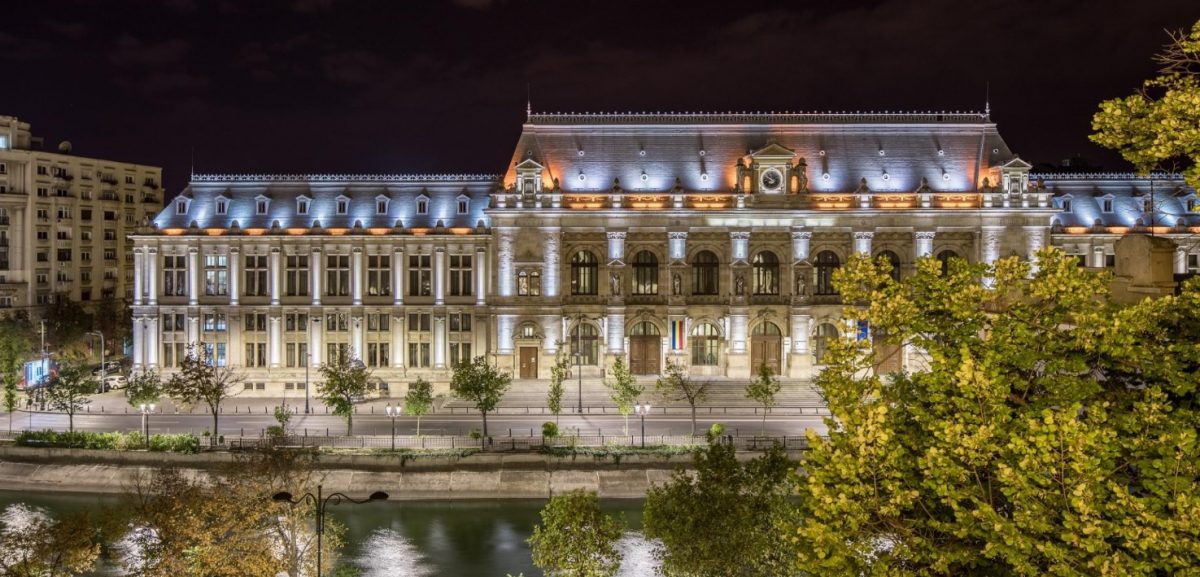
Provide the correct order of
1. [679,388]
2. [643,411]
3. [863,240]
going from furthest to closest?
[863,240]
[679,388]
[643,411]

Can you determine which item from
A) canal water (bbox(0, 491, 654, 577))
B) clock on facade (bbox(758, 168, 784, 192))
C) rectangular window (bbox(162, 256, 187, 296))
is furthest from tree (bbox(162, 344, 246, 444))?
clock on facade (bbox(758, 168, 784, 192))

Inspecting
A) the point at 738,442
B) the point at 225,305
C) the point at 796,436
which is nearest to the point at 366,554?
the point at 738,442

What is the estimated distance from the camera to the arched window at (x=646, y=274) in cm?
8531

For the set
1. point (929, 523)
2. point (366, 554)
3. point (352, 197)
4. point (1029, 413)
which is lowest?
point (366, 554)

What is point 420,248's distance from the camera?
3378 inches

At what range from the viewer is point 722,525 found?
30734 mm

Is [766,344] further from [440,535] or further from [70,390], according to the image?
[70,390]

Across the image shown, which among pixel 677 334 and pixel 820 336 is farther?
pixel 820 336

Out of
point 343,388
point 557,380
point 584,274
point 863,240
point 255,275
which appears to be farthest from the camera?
point 255,275

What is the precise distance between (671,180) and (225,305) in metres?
43.7

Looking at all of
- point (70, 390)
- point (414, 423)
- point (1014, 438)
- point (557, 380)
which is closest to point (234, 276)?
point (70, 390)

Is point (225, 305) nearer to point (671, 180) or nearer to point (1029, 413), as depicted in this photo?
point (671, 180)

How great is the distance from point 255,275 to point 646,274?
121 feet

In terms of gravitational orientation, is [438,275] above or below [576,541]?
above
